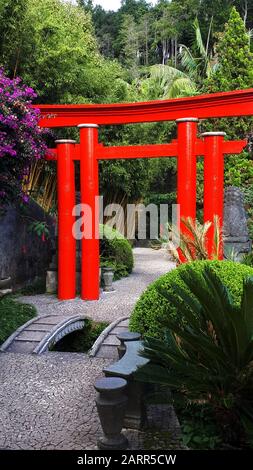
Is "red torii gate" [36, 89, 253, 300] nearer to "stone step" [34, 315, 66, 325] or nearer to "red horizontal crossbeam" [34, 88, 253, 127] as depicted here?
"red horizontal crossbeam" [34, 88, 253, 127]

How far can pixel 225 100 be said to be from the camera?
6398 millimetres

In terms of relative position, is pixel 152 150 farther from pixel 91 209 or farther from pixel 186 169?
pixel 91 209

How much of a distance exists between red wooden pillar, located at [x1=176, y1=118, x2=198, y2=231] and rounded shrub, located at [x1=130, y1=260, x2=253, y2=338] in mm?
2976

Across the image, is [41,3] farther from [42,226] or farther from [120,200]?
[120,200]

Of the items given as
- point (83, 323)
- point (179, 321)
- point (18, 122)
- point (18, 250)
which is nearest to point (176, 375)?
point (179, 321)

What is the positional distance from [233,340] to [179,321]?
15.7 inches

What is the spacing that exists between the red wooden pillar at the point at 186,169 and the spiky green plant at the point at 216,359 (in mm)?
4021

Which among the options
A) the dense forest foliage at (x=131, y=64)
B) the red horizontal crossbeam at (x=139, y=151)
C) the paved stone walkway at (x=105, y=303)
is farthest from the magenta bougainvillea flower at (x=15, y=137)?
the dense forest foliage at (x=131, y=64)

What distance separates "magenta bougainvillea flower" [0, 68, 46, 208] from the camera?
5.85m

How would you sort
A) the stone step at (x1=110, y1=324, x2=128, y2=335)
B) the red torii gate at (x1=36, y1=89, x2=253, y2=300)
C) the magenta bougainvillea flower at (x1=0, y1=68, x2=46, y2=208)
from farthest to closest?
the red torii gate at (x1=36, y1=89, x2=253, y2=300) → the magenta bougainvillea flower at (x1=0, y1=68, x2=46, y2=208) → the stone step at (x1=110, y1=324, x2=128, y2=335)

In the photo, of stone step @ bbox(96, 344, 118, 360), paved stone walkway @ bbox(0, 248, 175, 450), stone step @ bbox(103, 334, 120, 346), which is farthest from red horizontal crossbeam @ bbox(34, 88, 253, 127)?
paved stone walkway @ bbox(0, 248, 175, 450)

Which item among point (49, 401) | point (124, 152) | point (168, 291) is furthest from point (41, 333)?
point (124, 152)

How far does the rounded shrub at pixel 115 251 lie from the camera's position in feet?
31.3

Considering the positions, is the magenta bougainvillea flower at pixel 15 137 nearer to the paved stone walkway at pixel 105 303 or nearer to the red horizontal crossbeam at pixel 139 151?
the red horizontal crossbeam at pixel 139 151
